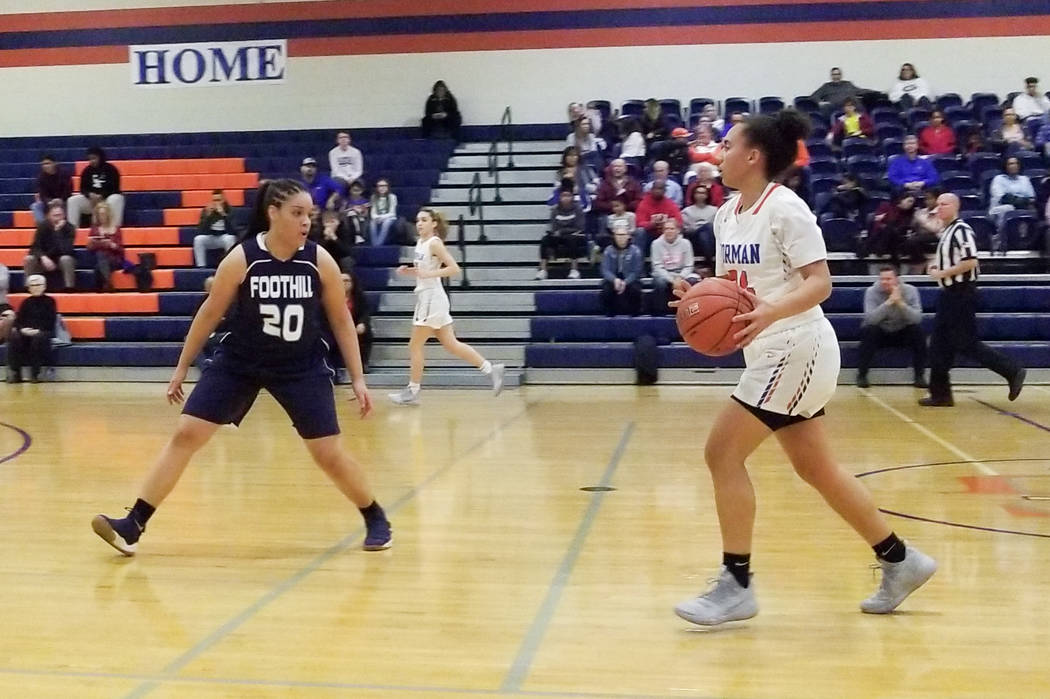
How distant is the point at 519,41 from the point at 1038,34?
316 inches

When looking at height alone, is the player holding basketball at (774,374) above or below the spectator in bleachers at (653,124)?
below

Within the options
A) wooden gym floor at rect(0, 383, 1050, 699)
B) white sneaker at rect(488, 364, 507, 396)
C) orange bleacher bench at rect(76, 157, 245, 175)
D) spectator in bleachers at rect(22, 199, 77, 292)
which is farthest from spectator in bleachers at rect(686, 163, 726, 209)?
spectator in bleachers at rect(22, 199, 77, 292)

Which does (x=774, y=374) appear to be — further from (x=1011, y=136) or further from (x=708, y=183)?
(x=1011, y=136)

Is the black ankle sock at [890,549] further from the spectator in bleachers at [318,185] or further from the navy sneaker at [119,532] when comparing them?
the spectator in bleachers at [318,185]

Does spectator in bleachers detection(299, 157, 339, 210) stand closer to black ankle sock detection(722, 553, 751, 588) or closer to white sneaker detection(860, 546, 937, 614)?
black ankle sock detection(722, 553, 751, 588)

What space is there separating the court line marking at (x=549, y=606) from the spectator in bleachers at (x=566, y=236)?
25.2 ft

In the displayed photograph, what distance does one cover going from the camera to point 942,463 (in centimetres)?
706

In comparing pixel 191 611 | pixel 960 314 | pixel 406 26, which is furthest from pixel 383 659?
pixel 406 26

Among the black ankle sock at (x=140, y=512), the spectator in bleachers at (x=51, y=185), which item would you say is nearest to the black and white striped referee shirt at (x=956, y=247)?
the black ankle sock at (x=140, y=512)

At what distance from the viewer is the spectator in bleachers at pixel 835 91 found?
1677cm

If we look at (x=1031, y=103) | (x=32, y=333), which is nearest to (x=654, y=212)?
(x=1031, y=103)

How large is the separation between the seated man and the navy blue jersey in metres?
8.04

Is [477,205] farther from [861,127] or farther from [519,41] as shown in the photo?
[861,127]

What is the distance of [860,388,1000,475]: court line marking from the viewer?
688cm
